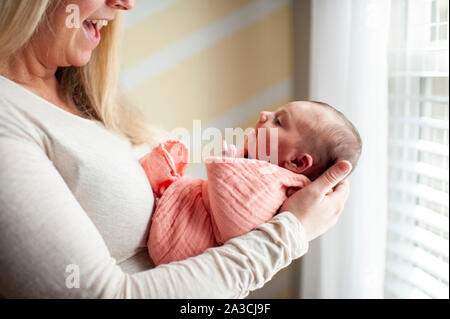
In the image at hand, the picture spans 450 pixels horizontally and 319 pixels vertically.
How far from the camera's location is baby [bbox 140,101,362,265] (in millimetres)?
721

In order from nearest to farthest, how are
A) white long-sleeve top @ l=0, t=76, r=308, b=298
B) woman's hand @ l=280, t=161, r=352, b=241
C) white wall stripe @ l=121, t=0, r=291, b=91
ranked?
white long-sleeve top @ l=0, t=76, r=308, b=298 < woman's hand @ l=280, t=161, r=352, b=241 < white wall stripe @ l=121, t=0, r=291, b=91

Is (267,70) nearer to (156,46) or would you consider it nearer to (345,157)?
(156,46)

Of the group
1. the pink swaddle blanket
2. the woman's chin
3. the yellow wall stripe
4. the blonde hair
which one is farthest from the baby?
the yellow wall stripe

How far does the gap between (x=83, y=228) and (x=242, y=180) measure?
28cm

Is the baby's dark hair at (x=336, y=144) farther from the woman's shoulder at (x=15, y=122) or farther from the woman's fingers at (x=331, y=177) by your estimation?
the woman's shoulder at (x=15, y=122)

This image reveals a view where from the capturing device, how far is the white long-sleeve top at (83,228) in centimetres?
53

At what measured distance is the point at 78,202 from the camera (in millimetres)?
634

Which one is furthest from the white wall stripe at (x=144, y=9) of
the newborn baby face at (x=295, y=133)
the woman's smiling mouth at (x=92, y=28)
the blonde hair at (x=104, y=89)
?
the newborn baby face at (x=295, y=133)

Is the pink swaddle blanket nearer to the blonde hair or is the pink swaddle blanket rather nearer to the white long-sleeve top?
the white long-sleeve top

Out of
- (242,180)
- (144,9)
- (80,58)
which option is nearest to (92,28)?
(80,58)

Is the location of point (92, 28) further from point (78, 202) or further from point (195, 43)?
point (195, 43)

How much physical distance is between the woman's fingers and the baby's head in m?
0.06

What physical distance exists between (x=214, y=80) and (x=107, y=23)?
0.46 m
